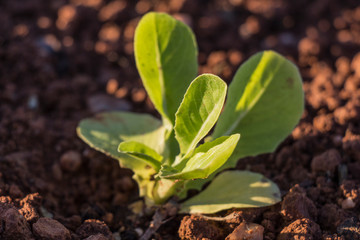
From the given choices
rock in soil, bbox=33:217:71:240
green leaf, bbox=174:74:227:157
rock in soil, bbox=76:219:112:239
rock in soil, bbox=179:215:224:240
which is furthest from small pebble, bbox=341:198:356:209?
rock in soil, bbox=33:217:71:240

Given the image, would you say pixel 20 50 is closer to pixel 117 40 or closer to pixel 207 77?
pixel 117 40

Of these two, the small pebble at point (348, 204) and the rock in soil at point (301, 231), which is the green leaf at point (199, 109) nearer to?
the rock in soil at point (301, 231)

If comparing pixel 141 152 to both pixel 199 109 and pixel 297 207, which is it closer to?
pixel 199 109

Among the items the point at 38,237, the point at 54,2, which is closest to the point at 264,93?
the point at 38,237

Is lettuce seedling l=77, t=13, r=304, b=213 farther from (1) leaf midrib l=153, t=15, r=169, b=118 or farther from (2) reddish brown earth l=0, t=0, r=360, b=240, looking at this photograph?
(2) reddish brown earth l=0, t=0, r=360, b=240

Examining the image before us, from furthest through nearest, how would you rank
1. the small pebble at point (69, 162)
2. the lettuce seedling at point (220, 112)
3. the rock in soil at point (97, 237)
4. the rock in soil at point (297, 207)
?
the small pebble at point (69, 162)
the lettuce seedling at point (220, 112)
the rock in soil at point (297, 207)
the rock in soil at point (97, 237)

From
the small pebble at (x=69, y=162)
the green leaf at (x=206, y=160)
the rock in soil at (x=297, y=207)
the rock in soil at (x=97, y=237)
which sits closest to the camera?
the green leaf at (x=206, y=160)

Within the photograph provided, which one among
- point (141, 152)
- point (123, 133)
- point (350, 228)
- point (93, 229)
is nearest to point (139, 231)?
point (93, 229)

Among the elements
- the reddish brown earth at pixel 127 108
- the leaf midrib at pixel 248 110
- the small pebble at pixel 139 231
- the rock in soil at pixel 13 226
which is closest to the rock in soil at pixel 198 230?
the reddish brown earth at pixel 127 108

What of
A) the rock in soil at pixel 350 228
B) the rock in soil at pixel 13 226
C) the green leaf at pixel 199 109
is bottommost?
the rock in soil at pixel 350 228
